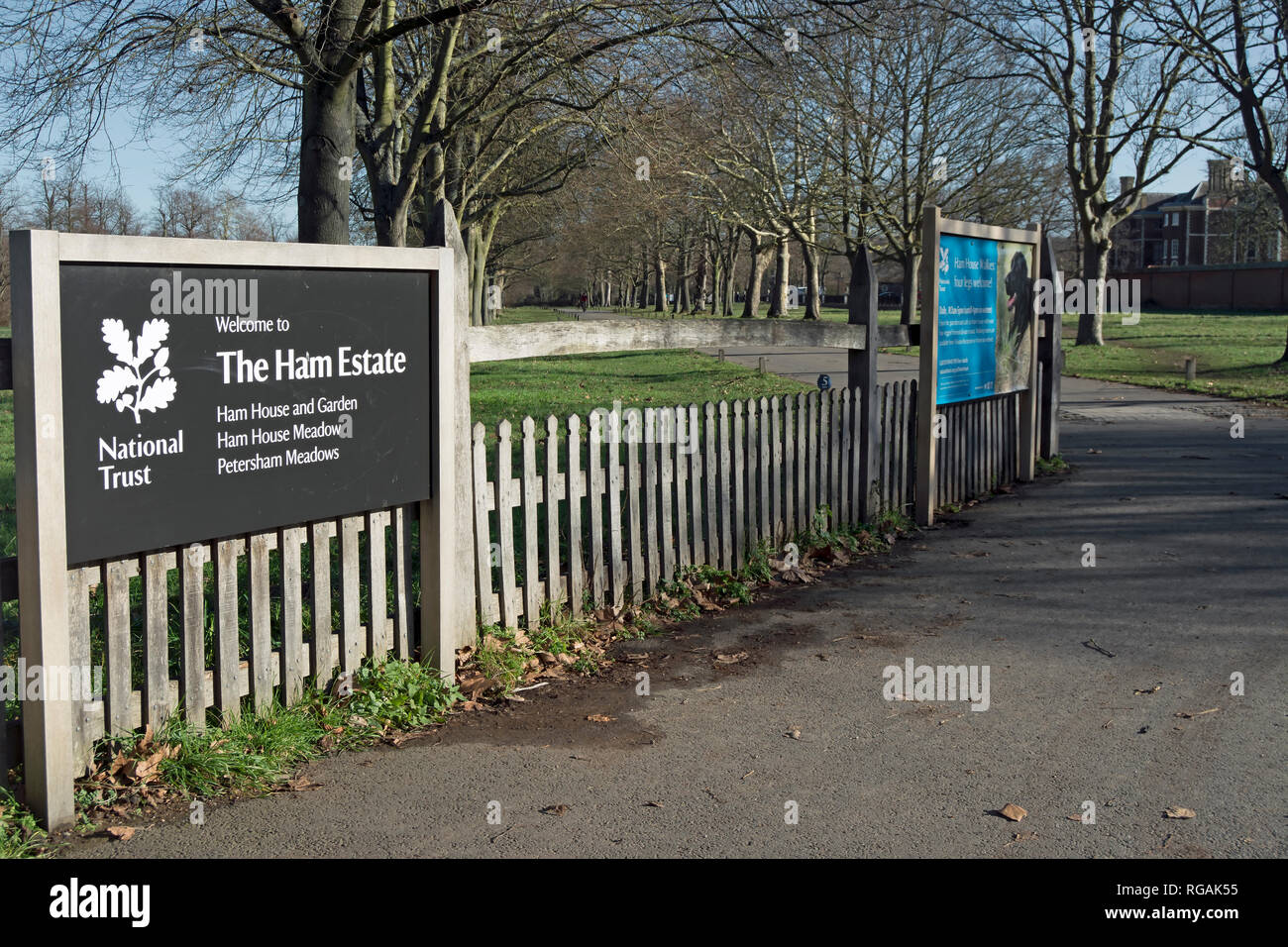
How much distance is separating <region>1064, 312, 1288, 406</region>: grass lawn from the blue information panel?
11419 millimetres

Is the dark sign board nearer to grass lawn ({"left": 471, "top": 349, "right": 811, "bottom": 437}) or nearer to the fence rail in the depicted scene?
the fence rail

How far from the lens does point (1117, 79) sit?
109 ft

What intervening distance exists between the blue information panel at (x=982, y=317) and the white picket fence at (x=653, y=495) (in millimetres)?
1110

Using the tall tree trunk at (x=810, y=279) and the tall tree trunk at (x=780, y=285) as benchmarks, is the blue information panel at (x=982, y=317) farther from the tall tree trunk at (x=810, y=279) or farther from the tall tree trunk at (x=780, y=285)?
the tall tree trunk at (x=780, y=285)

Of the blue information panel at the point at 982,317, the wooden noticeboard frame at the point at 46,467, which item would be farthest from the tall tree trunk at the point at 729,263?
the wooden noticeboard frame at the point at 46,467

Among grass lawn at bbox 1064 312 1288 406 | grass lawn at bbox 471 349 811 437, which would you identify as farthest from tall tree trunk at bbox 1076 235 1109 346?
grass lawn at bbox 471 349 811 437

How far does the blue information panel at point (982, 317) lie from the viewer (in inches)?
408

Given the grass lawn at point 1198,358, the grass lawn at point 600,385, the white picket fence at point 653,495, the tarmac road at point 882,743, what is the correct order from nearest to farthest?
the tarmac road at point 882,743, the white picket fence at point 653,495, the grass lawn at point 600,385, the grass lawn at point 1198,358

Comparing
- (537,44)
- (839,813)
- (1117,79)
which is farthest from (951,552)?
(1117,79)

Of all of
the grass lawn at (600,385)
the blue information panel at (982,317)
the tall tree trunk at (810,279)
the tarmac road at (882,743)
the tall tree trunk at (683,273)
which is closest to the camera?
the tarmac road at (882,743)

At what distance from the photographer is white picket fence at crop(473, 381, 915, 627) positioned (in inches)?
248

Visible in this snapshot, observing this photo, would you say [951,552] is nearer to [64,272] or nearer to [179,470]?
[179,470]

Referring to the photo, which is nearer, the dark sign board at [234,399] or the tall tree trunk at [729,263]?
the dark sign board at [234,399]

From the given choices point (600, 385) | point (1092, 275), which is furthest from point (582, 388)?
point (1092, 275)
